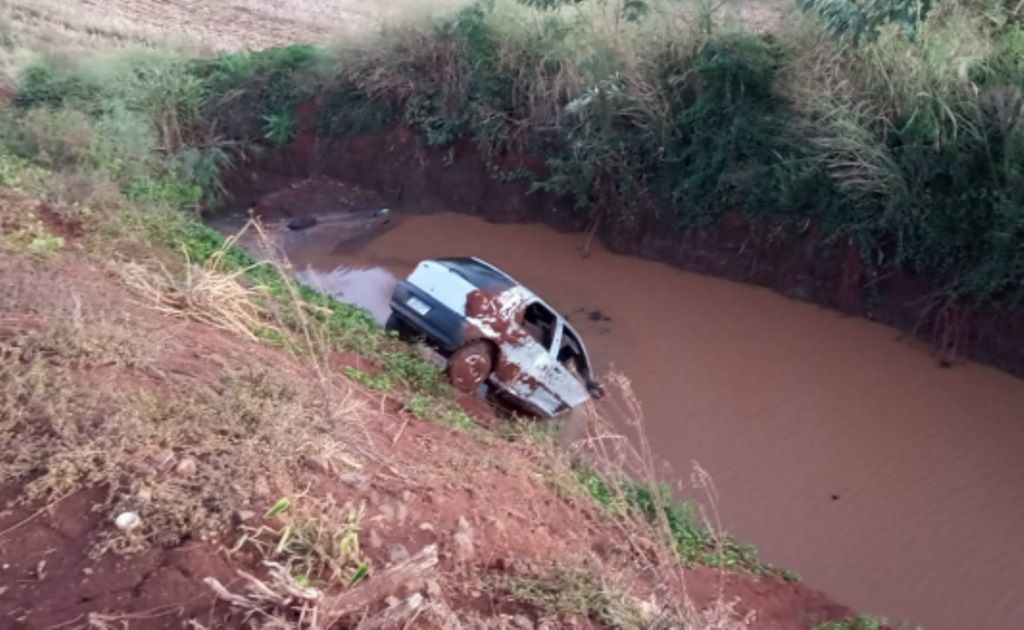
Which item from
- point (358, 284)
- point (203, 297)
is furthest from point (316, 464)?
point (358, 284)

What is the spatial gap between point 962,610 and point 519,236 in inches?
348

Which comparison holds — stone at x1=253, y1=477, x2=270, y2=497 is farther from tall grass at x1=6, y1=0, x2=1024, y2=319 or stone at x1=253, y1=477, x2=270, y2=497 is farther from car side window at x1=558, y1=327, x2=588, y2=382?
tall grass at x1=6, y1=0, x2=1024, y2=319

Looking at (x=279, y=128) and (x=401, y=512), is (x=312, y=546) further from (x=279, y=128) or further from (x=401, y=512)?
(x=279, y=128)

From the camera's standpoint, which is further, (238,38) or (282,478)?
(238,38)

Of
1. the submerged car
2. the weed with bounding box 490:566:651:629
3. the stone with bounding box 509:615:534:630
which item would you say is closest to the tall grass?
the submerged car

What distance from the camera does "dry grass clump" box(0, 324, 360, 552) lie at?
5.00 meters

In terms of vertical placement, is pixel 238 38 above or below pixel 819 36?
below

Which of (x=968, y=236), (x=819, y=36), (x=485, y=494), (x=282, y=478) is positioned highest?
(x=819, y=36)

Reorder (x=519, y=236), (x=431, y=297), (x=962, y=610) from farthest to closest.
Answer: (x=519, y=236)
(x=431, y=297)
(x=962, y=610)

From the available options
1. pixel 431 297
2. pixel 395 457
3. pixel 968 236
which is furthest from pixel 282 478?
pixel 968 236

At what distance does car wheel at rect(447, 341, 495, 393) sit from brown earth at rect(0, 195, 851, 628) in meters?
1.02

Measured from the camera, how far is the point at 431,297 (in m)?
10.2

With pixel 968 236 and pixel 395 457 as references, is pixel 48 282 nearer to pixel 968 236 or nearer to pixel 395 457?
pixel 395 457

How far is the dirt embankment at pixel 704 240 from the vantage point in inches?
461
